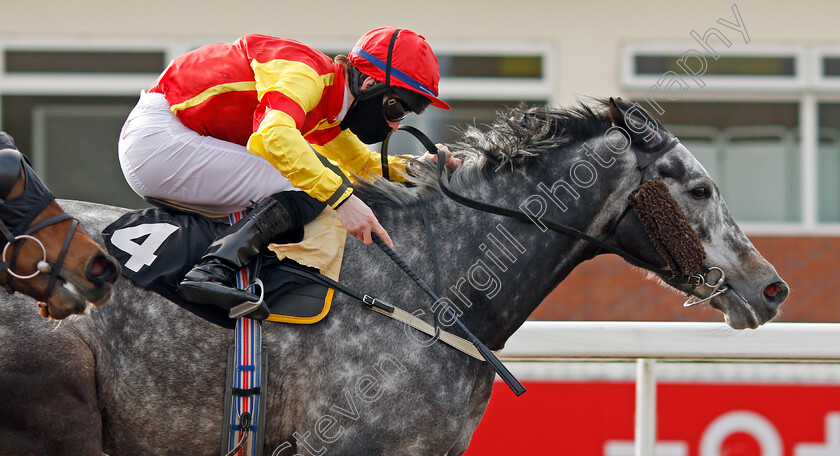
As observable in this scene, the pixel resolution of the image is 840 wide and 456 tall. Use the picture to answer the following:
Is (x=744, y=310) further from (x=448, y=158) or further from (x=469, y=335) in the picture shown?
(x=448, y=158)

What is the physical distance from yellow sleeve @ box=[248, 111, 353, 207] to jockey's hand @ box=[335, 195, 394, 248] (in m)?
0.04

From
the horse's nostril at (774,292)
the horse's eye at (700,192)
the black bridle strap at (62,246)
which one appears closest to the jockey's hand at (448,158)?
the horse's eye at (700,192)

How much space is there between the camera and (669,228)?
2754 millimetres

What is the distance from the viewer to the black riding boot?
2.46 m

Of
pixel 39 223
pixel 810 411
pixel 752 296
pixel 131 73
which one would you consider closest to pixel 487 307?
pixel 752 296

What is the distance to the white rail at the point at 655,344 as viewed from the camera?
11.4 ft

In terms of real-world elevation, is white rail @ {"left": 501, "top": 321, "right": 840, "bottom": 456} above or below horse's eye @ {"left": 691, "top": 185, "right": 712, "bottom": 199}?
below

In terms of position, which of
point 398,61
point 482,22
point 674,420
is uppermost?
point 482,22

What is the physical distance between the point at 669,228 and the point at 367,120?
3.44 ft

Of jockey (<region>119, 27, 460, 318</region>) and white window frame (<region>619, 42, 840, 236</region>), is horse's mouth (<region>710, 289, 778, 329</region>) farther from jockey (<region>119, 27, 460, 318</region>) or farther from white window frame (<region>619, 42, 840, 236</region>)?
white window frame (<region>619, 42, 840, 236</region>)

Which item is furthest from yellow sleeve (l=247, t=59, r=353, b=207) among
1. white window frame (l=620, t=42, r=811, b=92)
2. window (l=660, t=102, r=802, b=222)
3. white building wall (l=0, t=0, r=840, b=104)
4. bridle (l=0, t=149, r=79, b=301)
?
window (l=660, t=102, r=802, b=222)

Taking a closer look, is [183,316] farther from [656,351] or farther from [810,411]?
[810,411]

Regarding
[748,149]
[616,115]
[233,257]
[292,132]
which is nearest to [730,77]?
[748,149]

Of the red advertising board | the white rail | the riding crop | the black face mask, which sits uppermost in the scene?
the black face mask
